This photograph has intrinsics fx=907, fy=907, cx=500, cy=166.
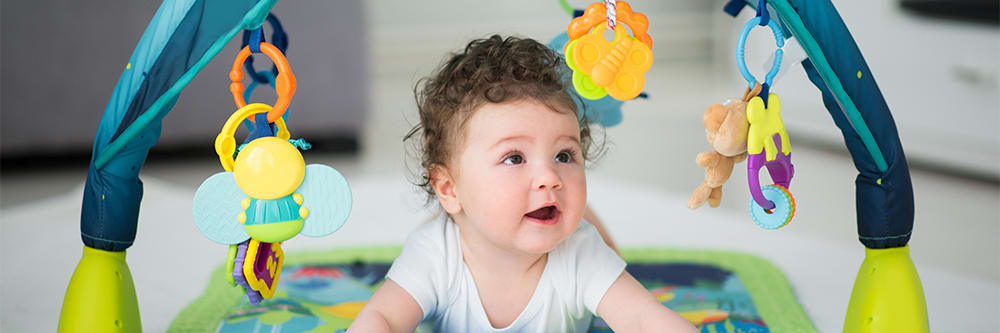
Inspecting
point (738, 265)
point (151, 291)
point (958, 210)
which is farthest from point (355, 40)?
point (958, 210)

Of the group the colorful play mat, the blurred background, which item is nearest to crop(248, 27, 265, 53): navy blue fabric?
the colorful play mat

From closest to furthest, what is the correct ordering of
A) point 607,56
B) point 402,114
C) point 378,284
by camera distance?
point 607,56 → point 378,284 → point 402,114

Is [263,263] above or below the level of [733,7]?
below

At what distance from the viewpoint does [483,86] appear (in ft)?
2.97

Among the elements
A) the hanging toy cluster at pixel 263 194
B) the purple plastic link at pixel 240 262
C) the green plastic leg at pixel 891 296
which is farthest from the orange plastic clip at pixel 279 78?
the green plastic leg at pixel 891 296

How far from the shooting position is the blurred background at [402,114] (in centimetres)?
189

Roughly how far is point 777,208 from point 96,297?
26.3 inches

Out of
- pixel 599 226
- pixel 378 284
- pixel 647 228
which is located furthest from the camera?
pixel 647 228

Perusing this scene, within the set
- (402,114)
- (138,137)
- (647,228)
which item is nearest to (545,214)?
(138,137)

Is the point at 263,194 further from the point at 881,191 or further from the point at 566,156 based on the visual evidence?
the point at 881,191

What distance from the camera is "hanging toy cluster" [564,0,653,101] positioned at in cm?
80

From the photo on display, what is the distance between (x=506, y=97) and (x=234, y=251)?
296 millimetres

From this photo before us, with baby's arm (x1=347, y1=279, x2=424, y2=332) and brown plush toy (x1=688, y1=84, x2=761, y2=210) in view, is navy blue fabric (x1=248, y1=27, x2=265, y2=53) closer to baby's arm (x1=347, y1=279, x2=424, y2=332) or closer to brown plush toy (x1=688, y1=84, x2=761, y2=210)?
baby's arm (x1=347, y1=279, x2=424, y2=332)

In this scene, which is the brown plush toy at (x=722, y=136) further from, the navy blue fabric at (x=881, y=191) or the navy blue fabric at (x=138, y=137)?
the navy blue fabric at (x=138, y=137)
